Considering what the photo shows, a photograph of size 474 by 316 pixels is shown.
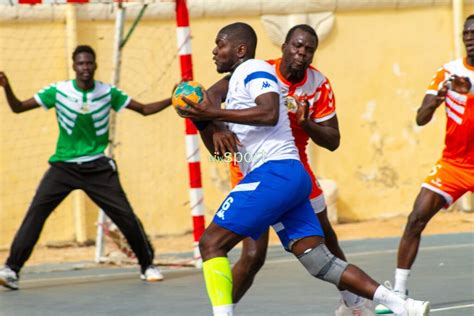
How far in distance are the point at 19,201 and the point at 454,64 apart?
6449 mm

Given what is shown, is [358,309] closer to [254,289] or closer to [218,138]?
[218,138]

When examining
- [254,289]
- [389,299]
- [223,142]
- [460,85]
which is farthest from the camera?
[254,289]

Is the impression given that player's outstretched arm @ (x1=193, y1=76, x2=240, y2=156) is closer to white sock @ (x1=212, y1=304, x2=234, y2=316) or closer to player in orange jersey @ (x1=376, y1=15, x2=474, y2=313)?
white sock @ (x1=212, y1=304, x2=234, y2=316)

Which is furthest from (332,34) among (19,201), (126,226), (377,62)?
(126,226)

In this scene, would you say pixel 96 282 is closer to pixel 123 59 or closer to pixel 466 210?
pixel 123 59

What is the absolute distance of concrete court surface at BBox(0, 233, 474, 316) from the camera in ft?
31.6

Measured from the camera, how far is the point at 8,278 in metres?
11.0

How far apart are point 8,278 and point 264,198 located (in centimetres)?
427

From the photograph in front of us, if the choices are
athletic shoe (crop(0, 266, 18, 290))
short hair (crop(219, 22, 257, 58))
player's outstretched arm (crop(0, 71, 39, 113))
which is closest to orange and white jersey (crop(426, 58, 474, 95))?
short hair (crop(219, 22, 257, 58))

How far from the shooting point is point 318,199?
8836 millimetres

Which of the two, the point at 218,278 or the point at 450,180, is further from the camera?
the point at 450,180

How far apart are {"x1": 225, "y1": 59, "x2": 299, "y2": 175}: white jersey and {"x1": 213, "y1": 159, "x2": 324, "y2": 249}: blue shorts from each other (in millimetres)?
69

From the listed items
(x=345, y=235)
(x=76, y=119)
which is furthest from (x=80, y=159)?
(x=345, y=235)

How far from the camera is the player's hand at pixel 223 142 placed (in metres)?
7.45
